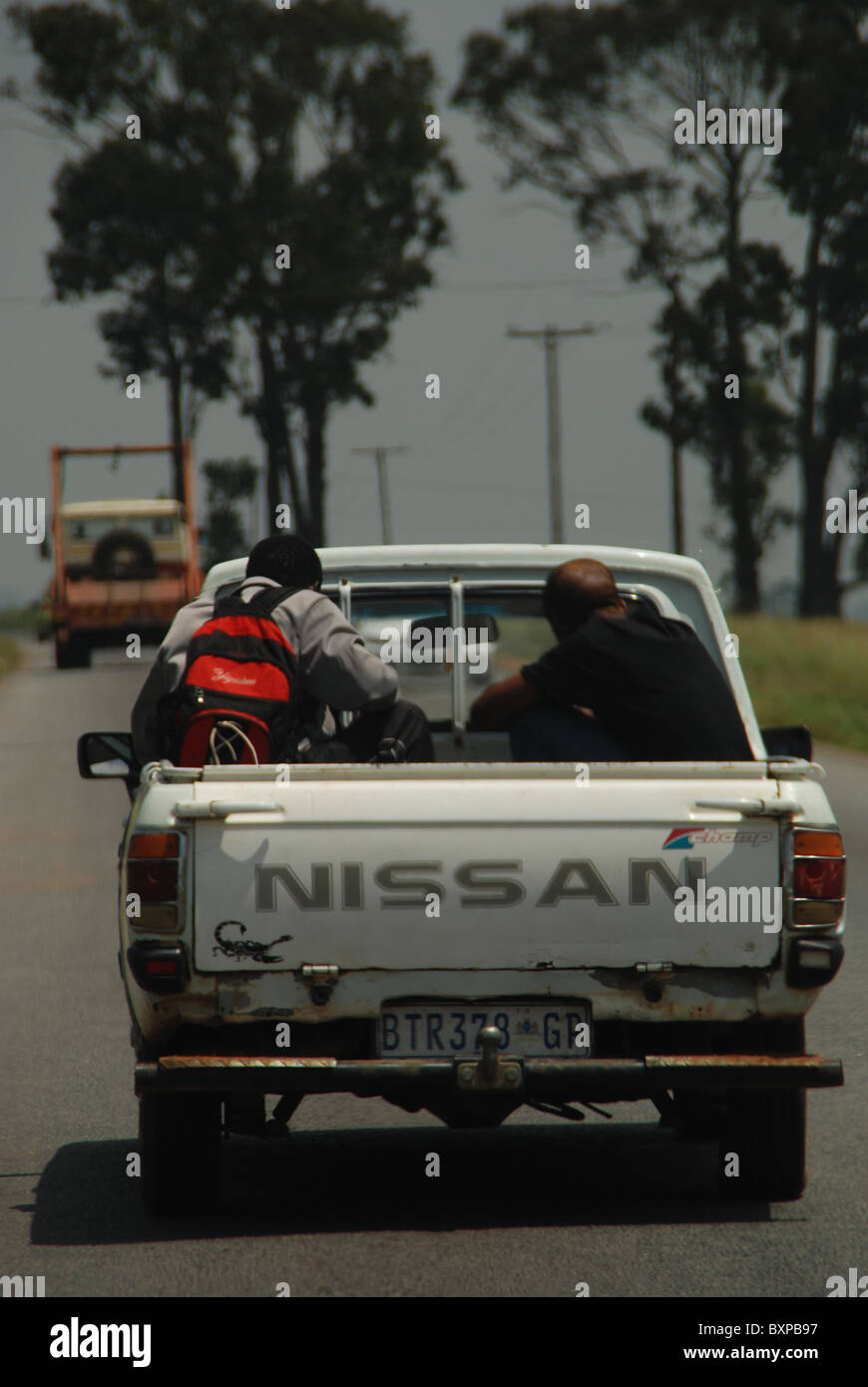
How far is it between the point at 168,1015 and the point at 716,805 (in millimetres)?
1409

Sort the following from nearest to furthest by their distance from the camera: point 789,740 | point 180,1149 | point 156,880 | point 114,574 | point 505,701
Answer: point 156,880 → point 180,1149 → point 505,701 → point 789,740 → point 114,574

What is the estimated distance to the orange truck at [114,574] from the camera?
36.8 meters

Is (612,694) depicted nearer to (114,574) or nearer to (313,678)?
(313,678)

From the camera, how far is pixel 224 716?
562 centimetres

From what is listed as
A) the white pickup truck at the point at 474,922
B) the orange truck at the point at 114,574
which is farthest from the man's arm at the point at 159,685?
the orange truck at the point at 114,574

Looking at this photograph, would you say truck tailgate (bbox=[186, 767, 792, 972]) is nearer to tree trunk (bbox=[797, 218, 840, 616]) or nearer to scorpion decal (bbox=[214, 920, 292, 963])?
scorpion decal (bbox=[214, 920, 292, 963])

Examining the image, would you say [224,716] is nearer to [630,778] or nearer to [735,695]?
[630,778]

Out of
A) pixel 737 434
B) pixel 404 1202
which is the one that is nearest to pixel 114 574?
pixel 737 434

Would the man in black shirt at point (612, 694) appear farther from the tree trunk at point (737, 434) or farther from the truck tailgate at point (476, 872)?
the tree trunk at point (737, 434)

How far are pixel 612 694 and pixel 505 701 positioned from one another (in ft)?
1.00

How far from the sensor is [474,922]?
16.7 ft

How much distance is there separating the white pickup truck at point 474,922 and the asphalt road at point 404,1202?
37 centimetres

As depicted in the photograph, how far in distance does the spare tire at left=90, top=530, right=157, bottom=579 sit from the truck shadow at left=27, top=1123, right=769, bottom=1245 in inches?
1227
